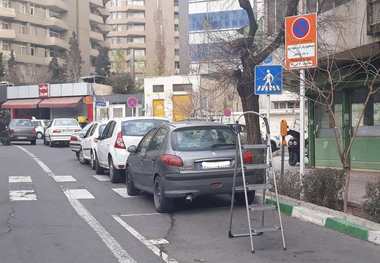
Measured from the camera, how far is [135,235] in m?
A: 9.04

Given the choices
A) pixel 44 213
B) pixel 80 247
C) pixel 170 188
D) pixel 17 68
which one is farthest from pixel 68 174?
pixel 17 68

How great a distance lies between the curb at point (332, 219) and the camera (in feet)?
27.8

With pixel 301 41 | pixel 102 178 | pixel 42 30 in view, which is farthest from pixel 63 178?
pixel 42 30

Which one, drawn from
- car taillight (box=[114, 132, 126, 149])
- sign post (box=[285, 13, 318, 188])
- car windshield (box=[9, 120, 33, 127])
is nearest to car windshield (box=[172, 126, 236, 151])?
sign post (box=[285, 13, 318, 188])

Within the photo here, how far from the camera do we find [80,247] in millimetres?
8258

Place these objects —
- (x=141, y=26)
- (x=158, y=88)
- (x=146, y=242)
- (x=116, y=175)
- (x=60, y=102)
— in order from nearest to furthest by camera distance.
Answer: (x=146, y=242) < (x=116, y=175) < (x=158, y=88) < (x=60, y=102) < (x=141, y=26)

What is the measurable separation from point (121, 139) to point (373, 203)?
8050 mm

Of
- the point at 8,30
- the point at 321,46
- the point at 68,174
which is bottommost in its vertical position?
the point at 68,174

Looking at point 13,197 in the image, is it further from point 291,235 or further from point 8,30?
point 8,30

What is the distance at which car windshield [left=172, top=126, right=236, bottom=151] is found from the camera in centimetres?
1098

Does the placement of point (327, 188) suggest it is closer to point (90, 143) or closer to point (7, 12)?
point (90, 143)

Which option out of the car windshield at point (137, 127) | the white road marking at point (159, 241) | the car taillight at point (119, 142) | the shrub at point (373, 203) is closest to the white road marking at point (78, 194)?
the car taillight at point (119, 142)

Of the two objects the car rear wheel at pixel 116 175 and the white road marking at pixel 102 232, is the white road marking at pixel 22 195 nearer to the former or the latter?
the white road marking at pixel 102 232

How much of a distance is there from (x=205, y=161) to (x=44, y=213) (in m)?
3.05
